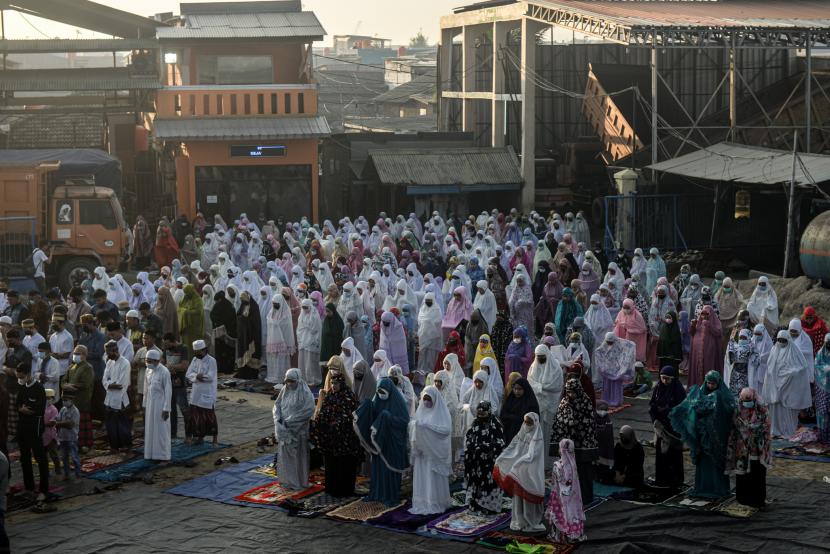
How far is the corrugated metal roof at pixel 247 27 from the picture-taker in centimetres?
3045

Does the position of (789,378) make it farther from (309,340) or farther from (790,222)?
(790,222)

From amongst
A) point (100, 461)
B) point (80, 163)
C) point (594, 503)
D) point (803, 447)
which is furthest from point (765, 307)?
point (80, 163)

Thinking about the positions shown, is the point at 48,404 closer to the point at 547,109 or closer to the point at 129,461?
the point at 129,461

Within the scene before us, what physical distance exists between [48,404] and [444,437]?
417 cm

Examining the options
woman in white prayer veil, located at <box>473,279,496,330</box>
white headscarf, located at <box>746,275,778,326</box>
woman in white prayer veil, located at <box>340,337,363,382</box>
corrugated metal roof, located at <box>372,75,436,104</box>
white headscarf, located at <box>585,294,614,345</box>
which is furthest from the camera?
corrugated metal roof, located at <box>372,75,436,104</box>

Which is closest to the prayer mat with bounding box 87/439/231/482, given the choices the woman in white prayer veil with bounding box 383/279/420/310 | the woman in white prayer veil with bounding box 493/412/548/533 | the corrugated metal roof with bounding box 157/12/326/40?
the woman in white prayer veil with bounding box 493/412/548/533

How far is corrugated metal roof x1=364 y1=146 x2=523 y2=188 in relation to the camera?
30234 millimetres

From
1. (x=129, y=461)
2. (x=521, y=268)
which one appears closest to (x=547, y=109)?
(x=521, y=268)

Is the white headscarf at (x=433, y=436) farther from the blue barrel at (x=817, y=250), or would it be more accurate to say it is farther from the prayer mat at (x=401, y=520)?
the blue barrel at (x=817, y=250)

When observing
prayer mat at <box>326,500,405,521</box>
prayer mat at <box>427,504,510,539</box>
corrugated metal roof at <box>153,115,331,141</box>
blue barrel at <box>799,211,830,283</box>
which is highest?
corrugated metal roof at <box>153,115,331,141</box>

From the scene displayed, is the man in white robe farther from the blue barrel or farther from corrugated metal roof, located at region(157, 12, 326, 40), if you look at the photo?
corrugated metal roof, located at region(157, 12, 326, 40)

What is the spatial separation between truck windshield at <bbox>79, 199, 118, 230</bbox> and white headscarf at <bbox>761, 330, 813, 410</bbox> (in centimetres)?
1427

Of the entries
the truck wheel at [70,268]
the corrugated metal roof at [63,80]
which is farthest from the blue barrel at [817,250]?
the corrugated metal roof at [63,80]

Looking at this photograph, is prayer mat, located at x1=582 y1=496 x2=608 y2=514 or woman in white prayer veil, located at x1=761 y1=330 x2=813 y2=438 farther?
woman in white prayer veil, located at x1=761 y1=330 x2=813 y2=438
